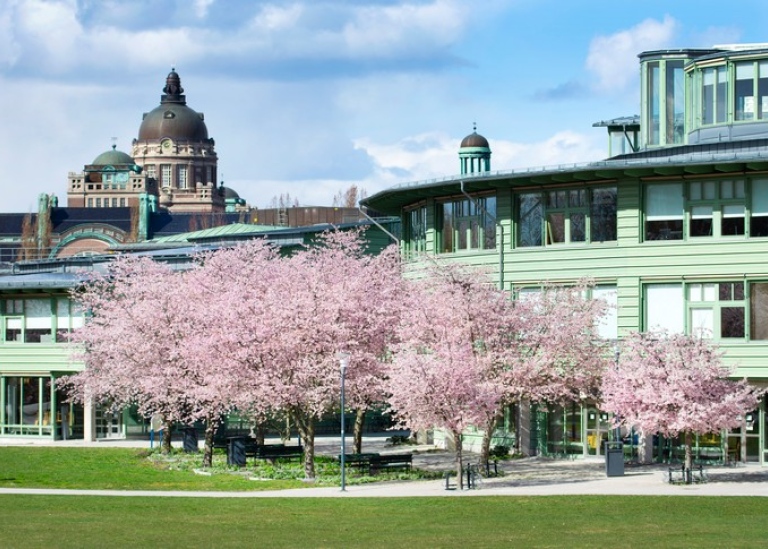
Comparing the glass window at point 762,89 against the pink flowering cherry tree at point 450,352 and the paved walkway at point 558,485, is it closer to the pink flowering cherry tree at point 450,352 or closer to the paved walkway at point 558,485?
the pink flowering cherry tree at point 450,352

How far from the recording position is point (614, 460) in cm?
4753

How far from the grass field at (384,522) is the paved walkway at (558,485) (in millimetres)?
1632

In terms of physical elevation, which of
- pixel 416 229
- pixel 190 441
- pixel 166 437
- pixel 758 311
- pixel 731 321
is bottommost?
pixel 190 441

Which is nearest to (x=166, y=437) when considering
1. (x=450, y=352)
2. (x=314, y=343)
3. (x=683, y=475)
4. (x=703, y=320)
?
(x=314, y=343)

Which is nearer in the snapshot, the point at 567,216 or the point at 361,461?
the point at 361,461

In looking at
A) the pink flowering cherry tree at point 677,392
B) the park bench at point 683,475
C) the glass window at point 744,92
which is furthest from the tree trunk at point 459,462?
the glass window at point 744,92

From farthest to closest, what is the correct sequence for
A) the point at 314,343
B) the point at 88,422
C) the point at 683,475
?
1. the point at 88,422
2. the point at 314,343
3. the point at 683,475

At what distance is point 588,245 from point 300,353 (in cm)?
1051

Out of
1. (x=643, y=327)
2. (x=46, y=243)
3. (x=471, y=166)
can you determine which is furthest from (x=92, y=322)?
(x=46, y=243)

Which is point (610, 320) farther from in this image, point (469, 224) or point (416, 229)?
point (416, 229)

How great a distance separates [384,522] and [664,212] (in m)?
20.2

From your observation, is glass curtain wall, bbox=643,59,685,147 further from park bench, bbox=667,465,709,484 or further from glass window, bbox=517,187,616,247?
park bench, bbox=667,465,709,484

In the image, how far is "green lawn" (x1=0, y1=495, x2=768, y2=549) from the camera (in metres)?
31.9

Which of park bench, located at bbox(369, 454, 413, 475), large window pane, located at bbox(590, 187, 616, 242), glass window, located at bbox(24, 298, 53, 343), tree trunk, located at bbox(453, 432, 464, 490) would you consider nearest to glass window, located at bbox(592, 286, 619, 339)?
large window pane, located at bbox(590, 187, 616, 242)
